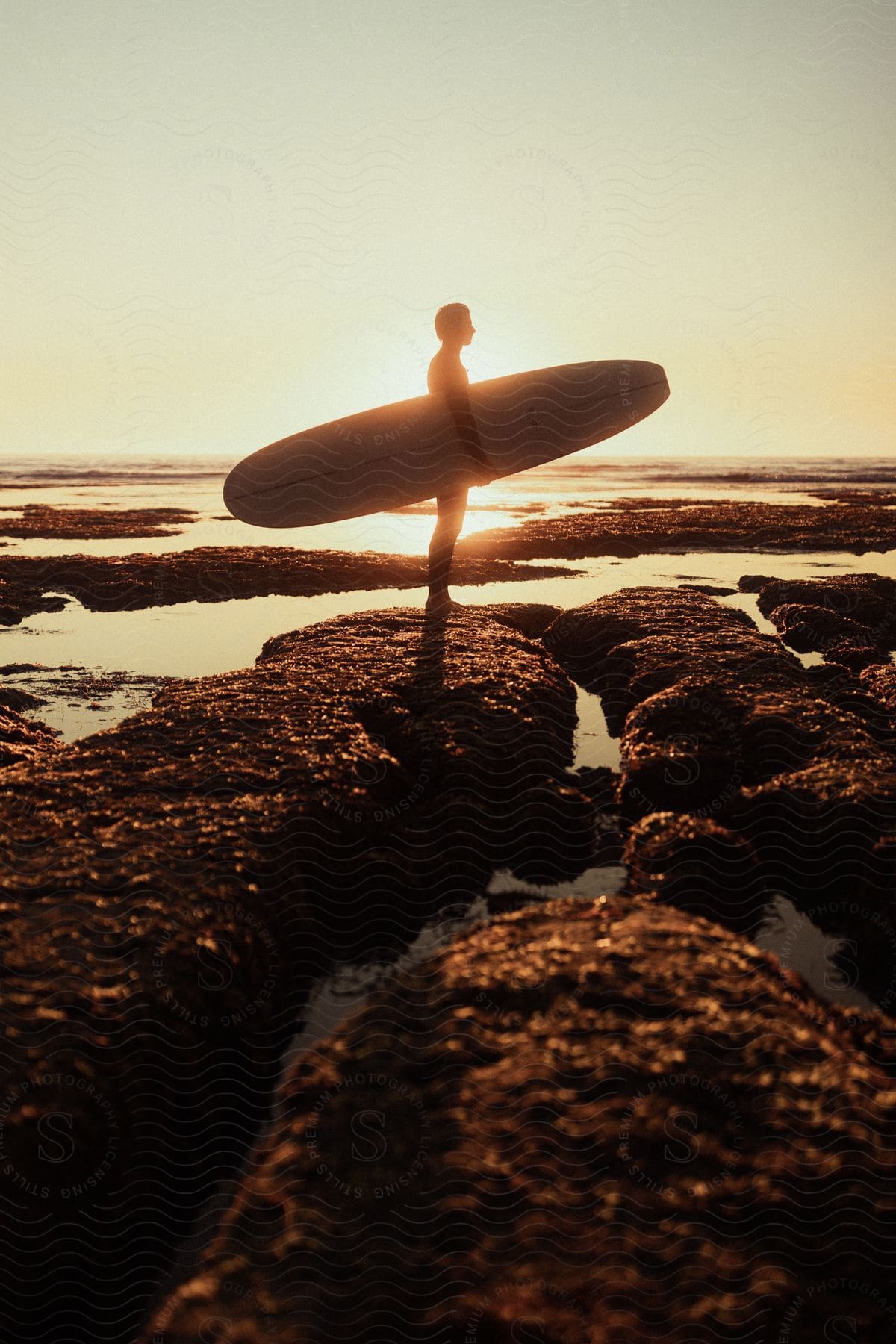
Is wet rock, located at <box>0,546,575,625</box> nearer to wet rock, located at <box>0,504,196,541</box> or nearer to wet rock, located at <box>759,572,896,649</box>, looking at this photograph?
wet rock, located at <box>759,572,896,649</box>

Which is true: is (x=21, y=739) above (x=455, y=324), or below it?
below

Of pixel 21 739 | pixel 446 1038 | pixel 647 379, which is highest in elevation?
pixel 647 379

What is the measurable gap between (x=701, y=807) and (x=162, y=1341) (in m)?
6.32

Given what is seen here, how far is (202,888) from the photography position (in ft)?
19.5

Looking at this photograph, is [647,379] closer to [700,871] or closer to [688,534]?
[700,871]

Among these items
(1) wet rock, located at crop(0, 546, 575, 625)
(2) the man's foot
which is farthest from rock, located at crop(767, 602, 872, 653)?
(1) wet rock, located at crop(0, 546, 575, 625)

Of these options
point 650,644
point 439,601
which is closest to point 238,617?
point 439,601

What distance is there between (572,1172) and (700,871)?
3.41 meters

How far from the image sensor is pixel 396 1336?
3408 millimetres

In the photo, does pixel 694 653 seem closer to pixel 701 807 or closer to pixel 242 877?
pixel 701 807

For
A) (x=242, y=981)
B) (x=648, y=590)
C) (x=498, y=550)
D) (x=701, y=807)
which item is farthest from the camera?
(x=498, y=550)

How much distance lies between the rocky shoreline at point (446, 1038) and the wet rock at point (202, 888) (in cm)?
2

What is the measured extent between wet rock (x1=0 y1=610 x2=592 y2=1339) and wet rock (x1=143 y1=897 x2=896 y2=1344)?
59 cm

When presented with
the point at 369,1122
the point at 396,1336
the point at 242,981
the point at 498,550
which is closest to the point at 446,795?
the point at 242,981
